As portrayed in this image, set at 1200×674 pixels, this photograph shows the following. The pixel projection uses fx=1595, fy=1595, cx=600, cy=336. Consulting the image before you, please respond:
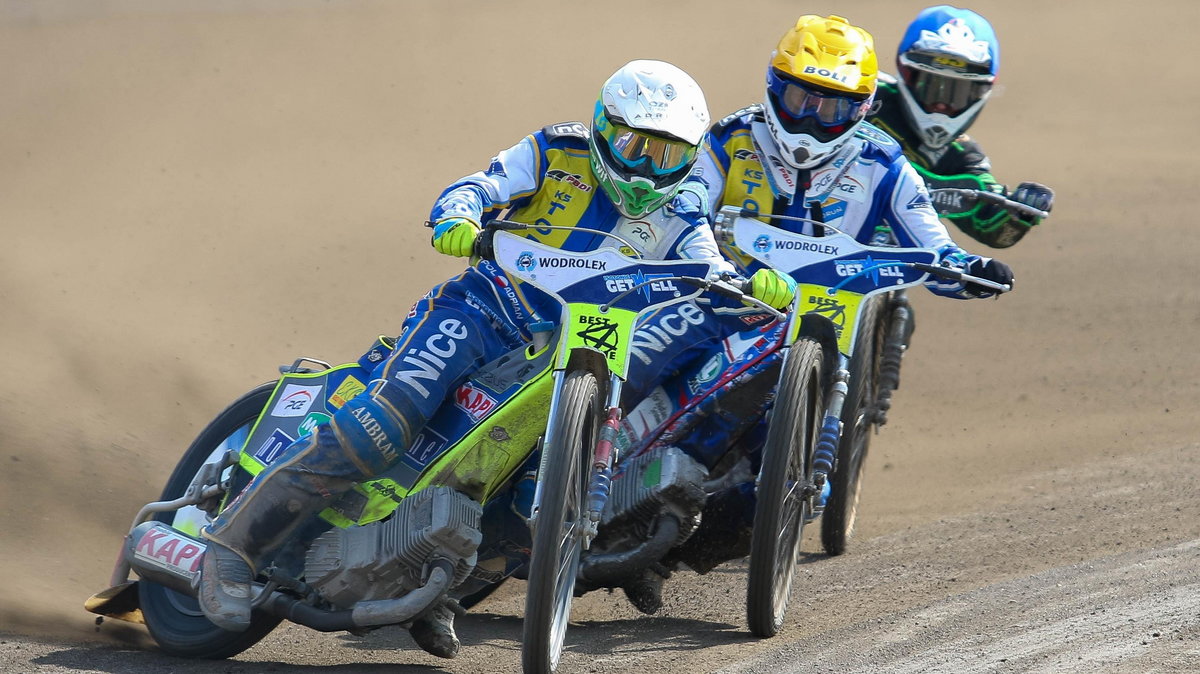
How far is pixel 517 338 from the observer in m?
6.05

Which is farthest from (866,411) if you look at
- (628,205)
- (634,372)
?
(628,205)

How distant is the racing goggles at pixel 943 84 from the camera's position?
895 centimetres

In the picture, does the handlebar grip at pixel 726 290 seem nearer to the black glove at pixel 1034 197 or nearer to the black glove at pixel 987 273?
the black glove at pixel 987 273

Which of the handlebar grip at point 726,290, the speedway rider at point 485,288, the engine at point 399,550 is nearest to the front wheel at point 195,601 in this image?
the speedway rider at point 485,288

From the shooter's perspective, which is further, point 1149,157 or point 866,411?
point 1149,157

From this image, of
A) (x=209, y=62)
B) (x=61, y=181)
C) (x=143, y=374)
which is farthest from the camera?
(x=209, y=62)

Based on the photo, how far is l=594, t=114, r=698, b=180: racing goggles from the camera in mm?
5793

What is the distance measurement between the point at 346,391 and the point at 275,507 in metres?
0.77

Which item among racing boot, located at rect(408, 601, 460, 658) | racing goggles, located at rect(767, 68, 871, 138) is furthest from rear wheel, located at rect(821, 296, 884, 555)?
racing boot, located at rect(408, 601, 460, 658)

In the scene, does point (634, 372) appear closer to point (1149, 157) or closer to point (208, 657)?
point (208, 657)

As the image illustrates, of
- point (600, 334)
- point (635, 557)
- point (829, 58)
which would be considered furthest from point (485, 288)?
point (829, 58)

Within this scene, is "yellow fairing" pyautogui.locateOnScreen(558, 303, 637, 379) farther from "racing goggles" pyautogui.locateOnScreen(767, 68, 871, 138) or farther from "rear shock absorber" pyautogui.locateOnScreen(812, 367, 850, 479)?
"racing goggles" pyautogui.locateOnScreen(767, 68, 871, 138)

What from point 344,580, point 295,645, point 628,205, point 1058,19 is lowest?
point 295,645

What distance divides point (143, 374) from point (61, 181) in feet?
16.9
